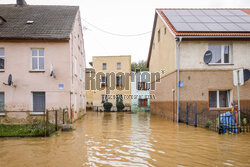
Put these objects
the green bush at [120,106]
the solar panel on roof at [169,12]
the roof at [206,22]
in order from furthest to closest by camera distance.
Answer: the green bush at [120,106] < the solar panel on roof at [169,12] < the roof at [206,22]

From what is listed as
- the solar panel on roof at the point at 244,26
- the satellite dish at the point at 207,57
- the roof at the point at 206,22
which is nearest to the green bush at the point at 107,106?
the roof at the point at 206,22

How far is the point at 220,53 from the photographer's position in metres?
13.6

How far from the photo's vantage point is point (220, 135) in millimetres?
8672

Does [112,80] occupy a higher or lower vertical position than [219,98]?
higher

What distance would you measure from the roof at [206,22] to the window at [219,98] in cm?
366

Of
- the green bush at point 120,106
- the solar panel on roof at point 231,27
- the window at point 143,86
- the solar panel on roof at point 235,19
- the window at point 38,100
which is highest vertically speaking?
the solar panel on roof at point 235,19

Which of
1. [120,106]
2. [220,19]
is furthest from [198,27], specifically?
[120,106]

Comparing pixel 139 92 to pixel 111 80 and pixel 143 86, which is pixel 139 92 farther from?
pixel 111 80

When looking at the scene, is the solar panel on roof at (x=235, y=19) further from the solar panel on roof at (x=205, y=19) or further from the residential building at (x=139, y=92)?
the residential building at (x=139, y=92)

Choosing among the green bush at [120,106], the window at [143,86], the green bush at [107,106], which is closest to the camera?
the green bush at [107,106]

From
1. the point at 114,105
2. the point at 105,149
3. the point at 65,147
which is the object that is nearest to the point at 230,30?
the point at 105,149

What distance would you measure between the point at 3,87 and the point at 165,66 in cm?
1192

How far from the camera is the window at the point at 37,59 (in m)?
13.6

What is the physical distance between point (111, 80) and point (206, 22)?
2017 cm
